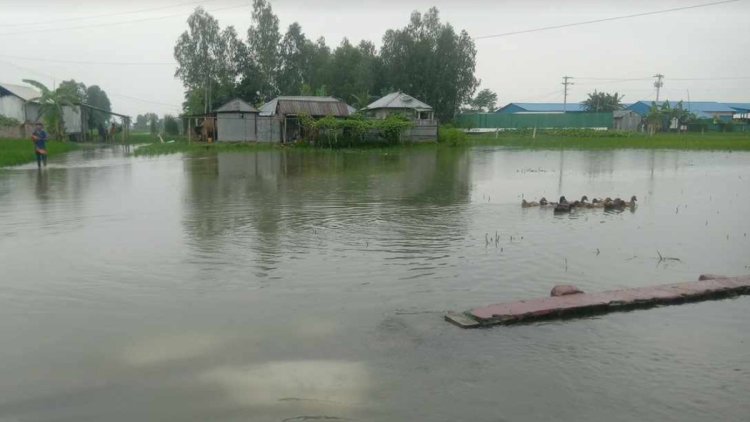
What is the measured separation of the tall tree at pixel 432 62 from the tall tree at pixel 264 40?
10.8m

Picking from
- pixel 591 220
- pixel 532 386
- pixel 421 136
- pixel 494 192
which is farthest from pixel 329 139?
pixel 532 386

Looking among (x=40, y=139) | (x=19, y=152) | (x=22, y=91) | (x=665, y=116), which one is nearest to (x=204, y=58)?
(x=22, y=91)

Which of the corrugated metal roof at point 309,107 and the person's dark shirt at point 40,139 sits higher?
the corrugated metal roof at point 309,107

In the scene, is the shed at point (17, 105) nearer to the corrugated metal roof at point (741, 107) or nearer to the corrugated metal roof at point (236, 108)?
the corrugated metal roof at point (236, 108)

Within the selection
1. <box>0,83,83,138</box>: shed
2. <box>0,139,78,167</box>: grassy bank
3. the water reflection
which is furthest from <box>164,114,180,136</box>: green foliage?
the water reflection

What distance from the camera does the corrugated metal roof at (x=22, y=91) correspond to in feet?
144

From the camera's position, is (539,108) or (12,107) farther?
(539,108)

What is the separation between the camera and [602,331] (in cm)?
512

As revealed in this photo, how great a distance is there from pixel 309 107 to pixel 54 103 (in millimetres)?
16787

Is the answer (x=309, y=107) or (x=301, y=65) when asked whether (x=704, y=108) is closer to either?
(x=301, y=65)

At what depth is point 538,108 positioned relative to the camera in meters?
90.2

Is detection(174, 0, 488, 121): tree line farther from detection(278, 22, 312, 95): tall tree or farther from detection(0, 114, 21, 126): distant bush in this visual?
detection(0, 114, 21, 126): distant bush

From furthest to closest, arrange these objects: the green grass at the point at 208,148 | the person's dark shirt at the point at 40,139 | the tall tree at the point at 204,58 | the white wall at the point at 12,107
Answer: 1. the tall tree at the point at 204,58
2. the white wall at the point at 12,107
3. the green grass at the point at 208,148
4. the person's dark shirt at the point at 40,139

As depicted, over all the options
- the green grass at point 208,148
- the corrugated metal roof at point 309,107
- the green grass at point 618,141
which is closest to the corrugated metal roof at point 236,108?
the corrugated metal roof at point 309,107
